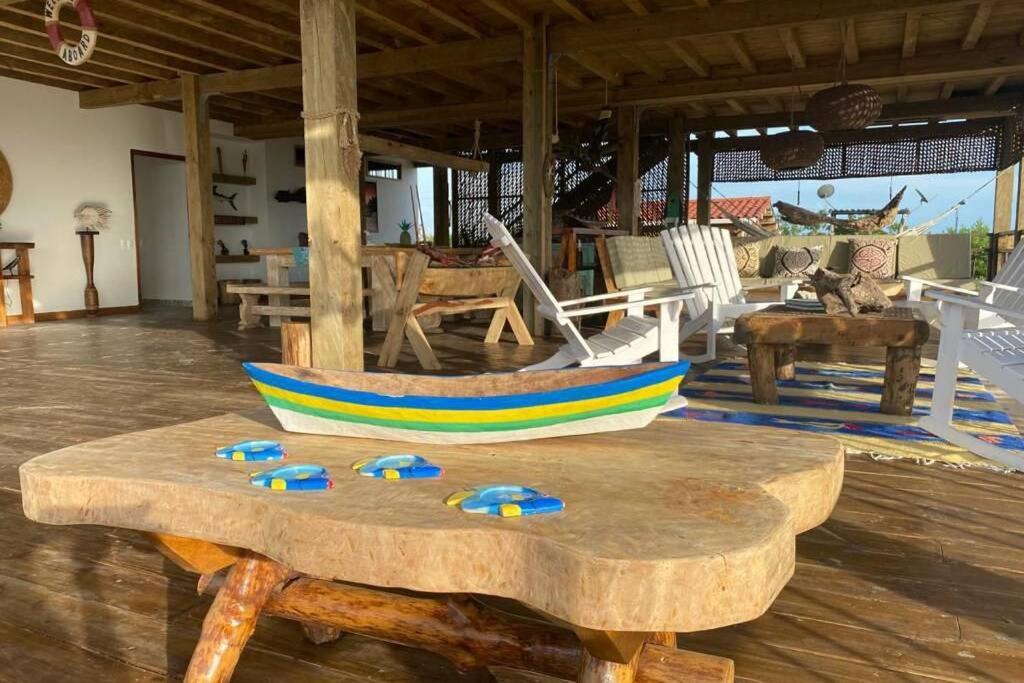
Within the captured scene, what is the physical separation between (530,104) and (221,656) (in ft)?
19.7

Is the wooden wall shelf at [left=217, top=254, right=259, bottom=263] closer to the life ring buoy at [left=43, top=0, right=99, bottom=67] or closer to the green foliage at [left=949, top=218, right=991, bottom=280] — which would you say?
the life ring buoy at [left=43, top=0, right=99, bottom=67]

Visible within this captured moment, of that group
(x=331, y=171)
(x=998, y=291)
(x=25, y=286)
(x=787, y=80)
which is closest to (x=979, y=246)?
(x=787, y=80)

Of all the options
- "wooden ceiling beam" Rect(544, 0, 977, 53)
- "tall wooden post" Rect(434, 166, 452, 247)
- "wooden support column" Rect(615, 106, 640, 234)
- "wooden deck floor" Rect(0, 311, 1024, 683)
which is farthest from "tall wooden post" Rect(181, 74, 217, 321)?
"wooden deck floor" Rect(0, 311, 1024, 683)

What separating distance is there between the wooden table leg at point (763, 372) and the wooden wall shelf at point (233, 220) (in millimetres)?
9318

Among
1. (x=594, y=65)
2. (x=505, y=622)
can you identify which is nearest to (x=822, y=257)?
(x=594, y=65)

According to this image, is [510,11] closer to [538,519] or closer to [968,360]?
[968,360]

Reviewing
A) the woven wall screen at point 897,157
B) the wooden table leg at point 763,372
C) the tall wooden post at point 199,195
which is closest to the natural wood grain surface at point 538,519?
the wooden table leg at point 763,372

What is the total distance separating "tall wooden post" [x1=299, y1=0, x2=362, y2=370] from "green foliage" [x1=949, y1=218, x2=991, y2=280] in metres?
7.67

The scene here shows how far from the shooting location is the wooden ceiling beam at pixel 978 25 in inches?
239

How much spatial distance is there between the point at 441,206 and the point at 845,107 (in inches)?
341

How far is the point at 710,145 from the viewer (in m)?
11.5

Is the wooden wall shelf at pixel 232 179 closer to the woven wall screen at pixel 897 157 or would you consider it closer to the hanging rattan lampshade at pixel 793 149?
the woven wall screen at pixel 897 157

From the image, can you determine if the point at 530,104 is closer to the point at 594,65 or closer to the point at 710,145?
the point at 594,65

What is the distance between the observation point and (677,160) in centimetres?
1050
